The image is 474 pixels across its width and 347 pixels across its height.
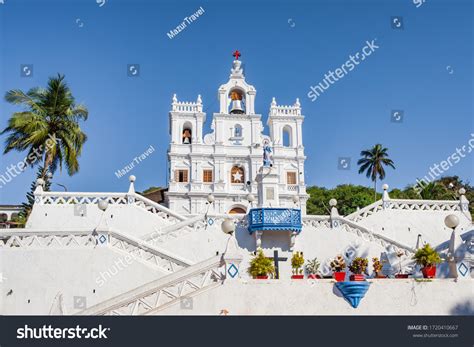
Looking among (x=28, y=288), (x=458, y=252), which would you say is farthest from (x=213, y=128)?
(x=458, y=252)

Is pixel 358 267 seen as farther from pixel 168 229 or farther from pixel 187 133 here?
pixel 187 133

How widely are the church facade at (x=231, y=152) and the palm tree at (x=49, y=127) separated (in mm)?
12402

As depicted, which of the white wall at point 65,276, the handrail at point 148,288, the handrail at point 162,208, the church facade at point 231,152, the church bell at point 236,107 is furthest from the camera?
the church bell at point 236,107

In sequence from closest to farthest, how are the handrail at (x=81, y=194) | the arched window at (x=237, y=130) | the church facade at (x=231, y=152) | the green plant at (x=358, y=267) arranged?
the green plant at (x=358, y=267) → the handrail at (x=81, y=194) → the church facade at (x=231, y=152) → the arched window at (x=237, y=130)

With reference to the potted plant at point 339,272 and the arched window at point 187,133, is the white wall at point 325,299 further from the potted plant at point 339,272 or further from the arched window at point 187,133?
the arched window at point 187,133

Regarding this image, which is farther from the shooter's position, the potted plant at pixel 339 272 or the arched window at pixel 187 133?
the arched window at pixel 187 133

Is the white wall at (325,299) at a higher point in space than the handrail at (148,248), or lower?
lower

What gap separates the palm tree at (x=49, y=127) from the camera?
2777 centimetres

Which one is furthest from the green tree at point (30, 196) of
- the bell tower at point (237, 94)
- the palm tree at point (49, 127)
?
the bell tower at point (237, 94)

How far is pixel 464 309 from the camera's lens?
14773 mm

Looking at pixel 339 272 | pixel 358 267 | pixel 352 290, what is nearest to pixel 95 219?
pixel 358 267

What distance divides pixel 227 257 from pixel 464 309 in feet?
25.2

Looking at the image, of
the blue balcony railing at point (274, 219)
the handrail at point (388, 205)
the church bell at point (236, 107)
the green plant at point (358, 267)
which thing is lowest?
the green plant at point (358, 267)
